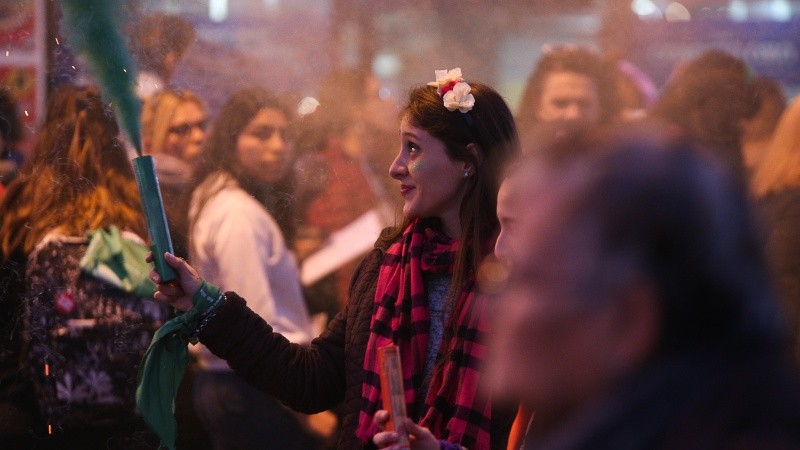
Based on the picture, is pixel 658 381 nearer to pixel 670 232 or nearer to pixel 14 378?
pixel 670 232

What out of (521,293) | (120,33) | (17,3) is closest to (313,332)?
(120,33)

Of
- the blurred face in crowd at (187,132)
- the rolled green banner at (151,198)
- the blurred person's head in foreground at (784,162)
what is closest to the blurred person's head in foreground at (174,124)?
the blurred face in crowd at (187,132)

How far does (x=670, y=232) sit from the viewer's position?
0.76 m

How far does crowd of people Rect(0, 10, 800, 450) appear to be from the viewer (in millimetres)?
772

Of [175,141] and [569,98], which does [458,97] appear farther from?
[569,98]

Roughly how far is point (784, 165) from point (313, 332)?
5.85 ft

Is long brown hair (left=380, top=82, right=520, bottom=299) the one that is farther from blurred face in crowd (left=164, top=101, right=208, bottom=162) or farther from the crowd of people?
blurred face in crowd (left=164, top=101, right=208, bottom=162)

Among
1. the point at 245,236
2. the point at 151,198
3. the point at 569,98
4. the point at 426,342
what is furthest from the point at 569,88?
the point at 151,198

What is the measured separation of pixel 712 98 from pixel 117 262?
8.24 ft

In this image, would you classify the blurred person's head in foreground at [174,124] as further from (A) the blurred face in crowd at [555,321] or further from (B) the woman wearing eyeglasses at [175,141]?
(A) the blurred face in crowd at [555,321]

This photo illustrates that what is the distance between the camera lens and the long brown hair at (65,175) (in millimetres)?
3250

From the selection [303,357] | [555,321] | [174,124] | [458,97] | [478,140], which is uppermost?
[174,124]

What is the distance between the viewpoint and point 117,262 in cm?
330

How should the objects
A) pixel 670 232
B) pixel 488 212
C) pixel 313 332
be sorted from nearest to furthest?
pixel 670 232 → pixel 488 212 → pixel 313 332
